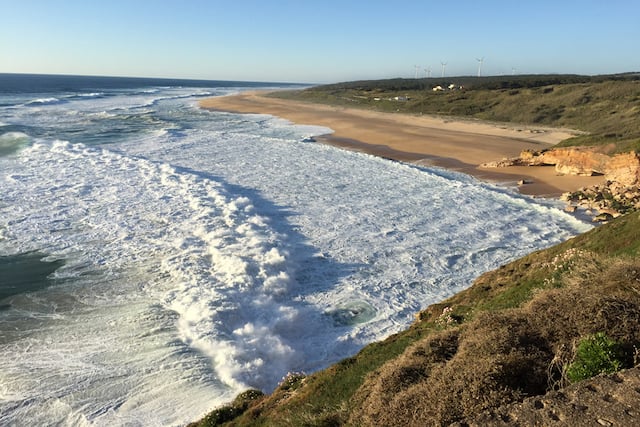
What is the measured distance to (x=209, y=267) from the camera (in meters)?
13.2

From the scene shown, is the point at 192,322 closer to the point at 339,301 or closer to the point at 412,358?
the point at 339,301

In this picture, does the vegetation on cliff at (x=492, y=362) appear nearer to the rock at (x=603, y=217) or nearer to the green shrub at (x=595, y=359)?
the green shrub at (x=595, y=359)

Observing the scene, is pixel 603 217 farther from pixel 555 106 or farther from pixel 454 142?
pixel 555 106

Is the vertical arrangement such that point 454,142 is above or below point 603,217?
above

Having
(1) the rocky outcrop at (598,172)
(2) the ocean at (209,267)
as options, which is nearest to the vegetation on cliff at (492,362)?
(2) the ocean at (209,267)

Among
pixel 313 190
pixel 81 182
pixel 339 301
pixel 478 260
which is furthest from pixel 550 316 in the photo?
pixel 81 182

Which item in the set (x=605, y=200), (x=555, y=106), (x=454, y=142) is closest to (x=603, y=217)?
(x=605, y=200)

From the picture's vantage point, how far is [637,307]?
5.36 metres

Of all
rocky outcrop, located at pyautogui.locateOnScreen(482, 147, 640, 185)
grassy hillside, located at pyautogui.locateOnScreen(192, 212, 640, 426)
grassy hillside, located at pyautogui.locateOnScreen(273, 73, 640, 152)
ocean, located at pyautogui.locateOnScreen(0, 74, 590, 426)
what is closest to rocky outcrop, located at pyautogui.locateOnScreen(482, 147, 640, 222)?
rocky outcrop, located at pyautogui.locateOnScreen(482, 147, 640, 185)

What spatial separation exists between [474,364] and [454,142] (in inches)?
1416

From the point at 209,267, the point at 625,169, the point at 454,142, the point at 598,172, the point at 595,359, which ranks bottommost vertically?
the point at 209,267

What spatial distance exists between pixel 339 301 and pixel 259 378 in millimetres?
3370

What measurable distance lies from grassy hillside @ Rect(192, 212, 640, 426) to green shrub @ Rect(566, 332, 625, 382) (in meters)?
0.02

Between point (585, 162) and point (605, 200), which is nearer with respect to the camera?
point (605, 200)
